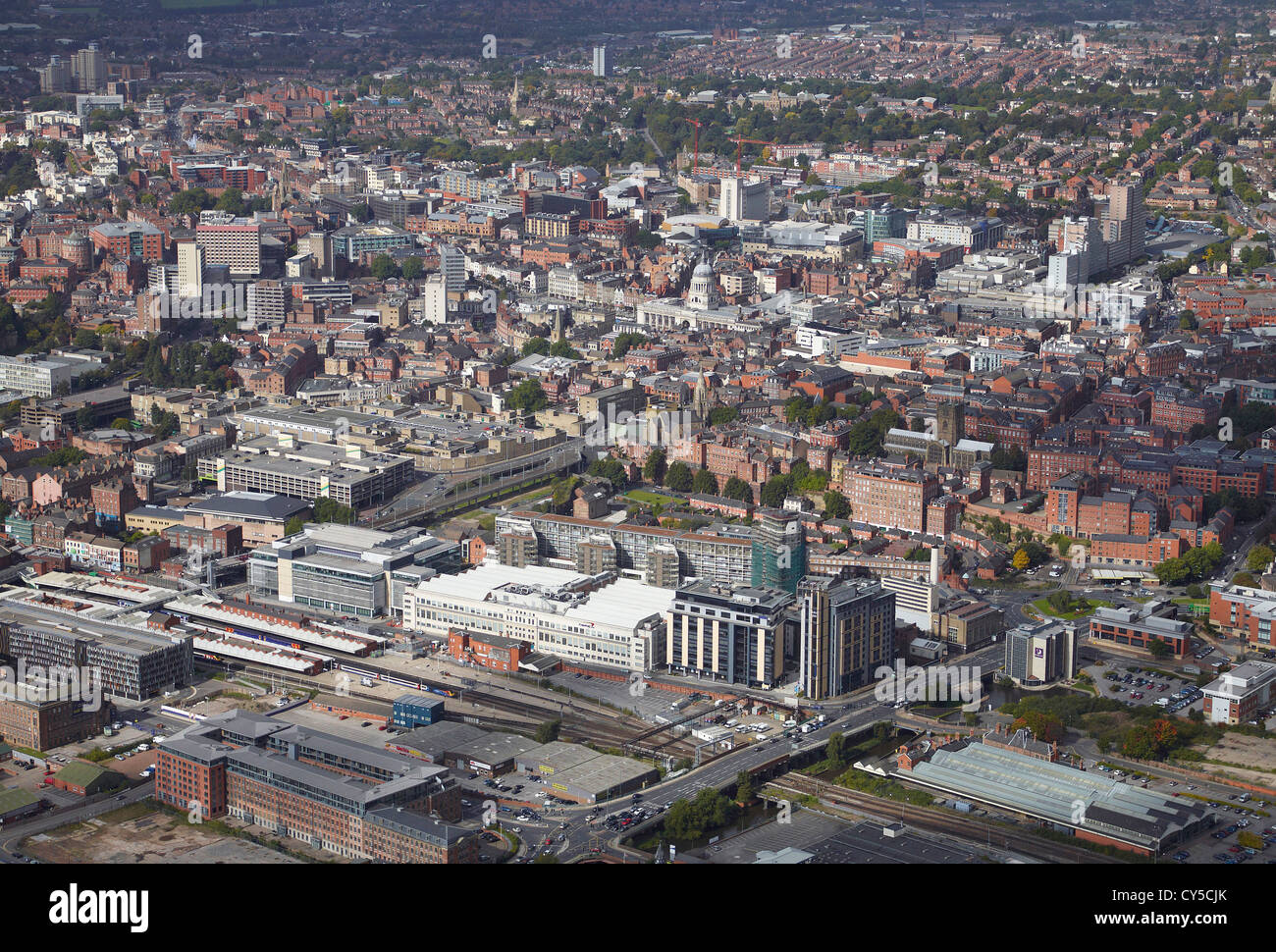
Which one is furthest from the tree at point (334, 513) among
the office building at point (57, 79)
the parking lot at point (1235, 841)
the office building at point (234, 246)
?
the office building at point (57, 79)

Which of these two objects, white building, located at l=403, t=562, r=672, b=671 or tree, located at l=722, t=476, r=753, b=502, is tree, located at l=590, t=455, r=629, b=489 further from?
white building, located at l=403, t=562, r=672, b=671

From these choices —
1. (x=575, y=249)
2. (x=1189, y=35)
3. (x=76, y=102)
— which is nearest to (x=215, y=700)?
(x=575, y=249)

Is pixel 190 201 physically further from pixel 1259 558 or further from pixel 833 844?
pixel 833 844

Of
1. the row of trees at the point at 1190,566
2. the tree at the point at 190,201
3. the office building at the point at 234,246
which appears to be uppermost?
the tree at the point at 190,201

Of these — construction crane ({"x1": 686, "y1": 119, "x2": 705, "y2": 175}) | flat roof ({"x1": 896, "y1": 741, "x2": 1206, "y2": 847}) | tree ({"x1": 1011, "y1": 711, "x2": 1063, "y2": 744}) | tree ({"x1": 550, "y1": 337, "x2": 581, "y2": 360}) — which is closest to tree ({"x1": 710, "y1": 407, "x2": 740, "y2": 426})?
tree ({"x1": 550, "y1": 337, "x2": 581, "y2": 360})

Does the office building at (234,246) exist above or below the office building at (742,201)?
below

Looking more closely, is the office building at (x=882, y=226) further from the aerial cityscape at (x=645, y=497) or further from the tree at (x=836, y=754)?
the tree at (x=836, y=754)
